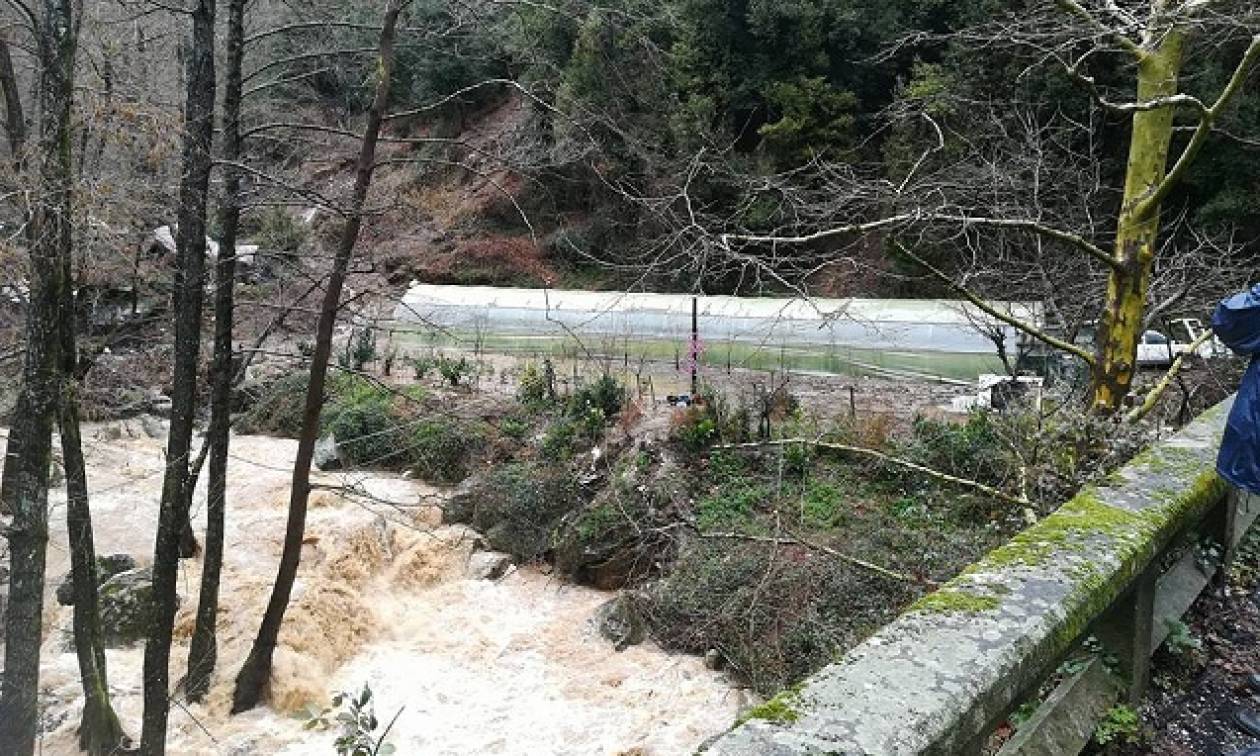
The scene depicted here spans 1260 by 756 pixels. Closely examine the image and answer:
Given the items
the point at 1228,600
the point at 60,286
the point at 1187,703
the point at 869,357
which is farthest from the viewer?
the point at 869,357

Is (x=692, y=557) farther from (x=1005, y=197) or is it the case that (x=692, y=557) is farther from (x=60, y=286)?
(x=60, y=286)

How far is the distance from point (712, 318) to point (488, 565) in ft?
26.5

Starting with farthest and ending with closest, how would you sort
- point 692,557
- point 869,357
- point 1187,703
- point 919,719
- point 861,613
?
1. point 869,357
2. point 692,557
3. point 861,613
4. point 1187,703
5. point 919,719

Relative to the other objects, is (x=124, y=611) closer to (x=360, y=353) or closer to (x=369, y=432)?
(x=369, y=432)

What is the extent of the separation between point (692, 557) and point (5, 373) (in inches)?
333

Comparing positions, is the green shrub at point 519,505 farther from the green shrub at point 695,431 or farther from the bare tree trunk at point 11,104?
the bare tree trunk at point 11,104

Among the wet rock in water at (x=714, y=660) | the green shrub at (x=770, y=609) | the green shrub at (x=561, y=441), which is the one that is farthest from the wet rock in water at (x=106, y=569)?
the wet rock in water at (x=714, y=660)

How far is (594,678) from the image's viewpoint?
9484 mm

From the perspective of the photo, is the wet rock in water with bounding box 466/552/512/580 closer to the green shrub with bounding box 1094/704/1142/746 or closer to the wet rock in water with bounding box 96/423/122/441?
the wet rock in water with bounding box 96/423/122/441

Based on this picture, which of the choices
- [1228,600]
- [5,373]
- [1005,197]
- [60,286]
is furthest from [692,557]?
[5,373]

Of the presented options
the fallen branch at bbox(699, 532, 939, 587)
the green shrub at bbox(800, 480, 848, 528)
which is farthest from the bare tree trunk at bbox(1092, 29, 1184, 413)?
the green shrub at bbox(800, 480, 848, 528)

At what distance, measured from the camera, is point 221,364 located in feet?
27.1

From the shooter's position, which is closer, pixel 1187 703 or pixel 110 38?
pixel 1187 703

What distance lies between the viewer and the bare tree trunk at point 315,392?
7871mm
